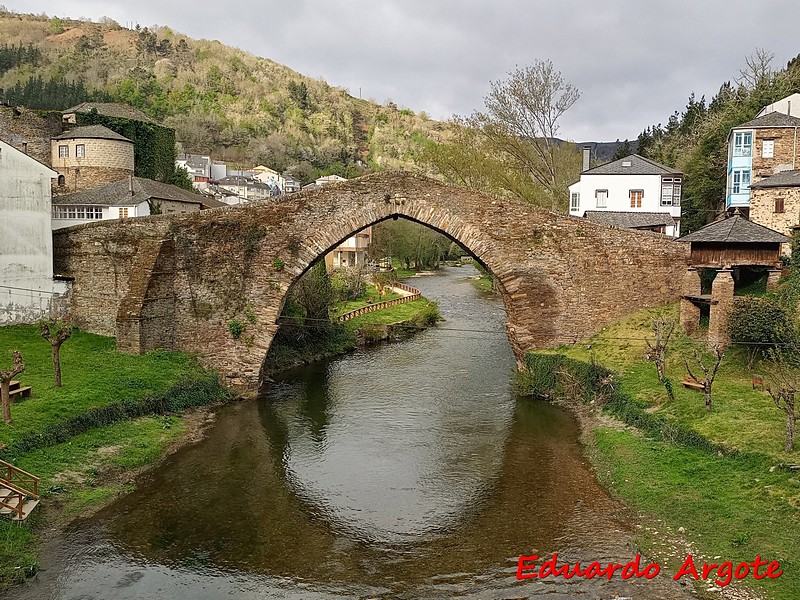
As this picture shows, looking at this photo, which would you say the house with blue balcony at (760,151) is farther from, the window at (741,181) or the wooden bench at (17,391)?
the wooden bench at (17,391)

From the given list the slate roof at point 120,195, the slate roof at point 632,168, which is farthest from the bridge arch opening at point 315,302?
the slate roof at point 120,195

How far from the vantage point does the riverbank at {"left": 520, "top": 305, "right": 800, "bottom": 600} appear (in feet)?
41.4

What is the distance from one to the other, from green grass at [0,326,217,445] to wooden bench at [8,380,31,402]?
21cm

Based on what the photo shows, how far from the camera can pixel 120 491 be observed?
16.1 meters

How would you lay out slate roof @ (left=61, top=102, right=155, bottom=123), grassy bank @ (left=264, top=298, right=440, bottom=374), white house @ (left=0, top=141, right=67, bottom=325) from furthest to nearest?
1. slate roof @ (left=61, top=102, right=155, bottom=123)
2. grassy bank @ (left=264, top=298, right=440, bottom=374)
3. white house @ (left=0, top=141, right=67, bottom=325)

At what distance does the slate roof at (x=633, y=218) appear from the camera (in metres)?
34.9

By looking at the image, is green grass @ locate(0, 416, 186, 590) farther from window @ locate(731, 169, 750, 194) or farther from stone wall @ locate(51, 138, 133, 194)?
stone wall @ locate(51, 138, 133, 194)

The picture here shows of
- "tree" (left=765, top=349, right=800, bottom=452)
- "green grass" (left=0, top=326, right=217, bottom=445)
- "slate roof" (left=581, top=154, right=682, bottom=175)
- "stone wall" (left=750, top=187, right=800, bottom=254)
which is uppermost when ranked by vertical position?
"slate roof" (left=581, top=154, right=682, bottom=175)

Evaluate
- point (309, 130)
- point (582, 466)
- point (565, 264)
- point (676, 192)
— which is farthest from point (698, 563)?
point (309, 130)

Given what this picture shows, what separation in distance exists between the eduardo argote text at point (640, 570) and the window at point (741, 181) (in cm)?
2469

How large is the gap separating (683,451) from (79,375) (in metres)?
16.9

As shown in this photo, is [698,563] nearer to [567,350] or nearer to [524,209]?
[567,350]

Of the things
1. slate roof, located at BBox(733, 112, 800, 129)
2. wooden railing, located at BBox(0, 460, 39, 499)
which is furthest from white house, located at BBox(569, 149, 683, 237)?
wooden railing, located at BBox(0, 460, 39, 499)

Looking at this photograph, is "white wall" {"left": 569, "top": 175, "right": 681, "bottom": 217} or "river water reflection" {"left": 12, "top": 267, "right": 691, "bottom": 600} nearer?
"river water reflection" {"left": 12, "top": 267, "right": 691, "bottom": 600}
